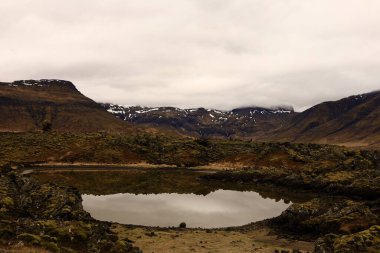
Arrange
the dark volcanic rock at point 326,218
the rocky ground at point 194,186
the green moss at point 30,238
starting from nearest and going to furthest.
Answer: the green moss at point 30,238, the rocky ground at point 194,186, the dark volcanic rock at point 326,218

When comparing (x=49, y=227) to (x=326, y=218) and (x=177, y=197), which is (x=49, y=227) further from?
(x=177, y=197)

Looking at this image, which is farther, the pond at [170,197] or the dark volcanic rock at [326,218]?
the pond at [170,197]

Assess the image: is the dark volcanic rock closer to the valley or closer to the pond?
the valley

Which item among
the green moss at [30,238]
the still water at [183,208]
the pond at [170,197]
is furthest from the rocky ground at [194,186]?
the still water at [183,208]

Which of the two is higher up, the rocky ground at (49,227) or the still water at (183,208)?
the rocky ground at (49,227)

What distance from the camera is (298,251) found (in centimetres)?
3259

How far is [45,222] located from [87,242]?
4105mm

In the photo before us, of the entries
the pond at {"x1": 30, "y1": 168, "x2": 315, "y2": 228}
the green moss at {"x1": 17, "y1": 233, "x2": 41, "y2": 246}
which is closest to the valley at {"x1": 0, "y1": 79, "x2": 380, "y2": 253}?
the green moss at {"x1": 17, "y1": 233, "x2": 41, "y2": 246}

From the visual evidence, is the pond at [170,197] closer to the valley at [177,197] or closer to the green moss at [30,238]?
the valley at [177,197]

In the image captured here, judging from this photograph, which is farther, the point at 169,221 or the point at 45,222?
the point at 169,221

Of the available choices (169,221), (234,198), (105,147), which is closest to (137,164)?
(105,147)

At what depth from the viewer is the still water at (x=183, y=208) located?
4769cm

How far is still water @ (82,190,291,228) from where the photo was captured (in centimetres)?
4769

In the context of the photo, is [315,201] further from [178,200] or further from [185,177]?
[185,177]
